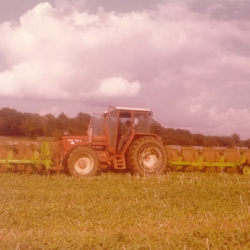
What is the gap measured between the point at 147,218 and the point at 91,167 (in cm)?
550

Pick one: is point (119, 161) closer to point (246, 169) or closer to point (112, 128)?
point (112, 128)

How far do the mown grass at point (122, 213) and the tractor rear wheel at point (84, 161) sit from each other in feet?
2.46

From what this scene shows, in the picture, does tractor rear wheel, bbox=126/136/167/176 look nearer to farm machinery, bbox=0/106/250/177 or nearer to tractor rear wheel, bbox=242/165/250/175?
farm machinery, bbox=0/106/250/177

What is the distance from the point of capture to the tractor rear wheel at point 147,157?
1420cm

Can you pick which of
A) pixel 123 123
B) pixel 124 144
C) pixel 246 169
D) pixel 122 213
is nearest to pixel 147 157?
pixel 124 144

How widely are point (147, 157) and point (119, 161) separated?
100 cm

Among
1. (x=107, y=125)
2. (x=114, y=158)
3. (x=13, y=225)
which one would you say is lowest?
(x=13, y=225)

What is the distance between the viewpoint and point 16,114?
1825 inches

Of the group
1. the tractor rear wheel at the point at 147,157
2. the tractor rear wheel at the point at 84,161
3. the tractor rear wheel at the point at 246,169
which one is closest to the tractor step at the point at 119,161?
the tractor rear wheel at the point at 147,157

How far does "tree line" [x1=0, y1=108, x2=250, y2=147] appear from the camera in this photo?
76.8 feet

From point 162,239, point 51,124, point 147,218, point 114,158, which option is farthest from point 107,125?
point 51,124

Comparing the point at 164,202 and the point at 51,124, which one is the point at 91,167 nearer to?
the point at 164,202

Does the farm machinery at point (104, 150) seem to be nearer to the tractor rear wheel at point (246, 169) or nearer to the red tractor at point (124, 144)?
the red tractor at point (124, 144)

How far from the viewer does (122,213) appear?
880cm
